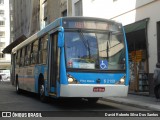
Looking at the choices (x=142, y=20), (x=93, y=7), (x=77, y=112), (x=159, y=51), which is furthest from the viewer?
(x=93, y=7)

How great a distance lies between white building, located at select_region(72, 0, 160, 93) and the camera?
2043cm

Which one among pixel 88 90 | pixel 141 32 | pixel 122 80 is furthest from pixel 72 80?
pixel 141 32

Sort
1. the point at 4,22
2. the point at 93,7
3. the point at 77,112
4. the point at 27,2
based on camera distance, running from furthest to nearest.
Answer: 1. the point at 4,22
2. the point at 27,2
3. the point at 93,7
4. the point at 77,112

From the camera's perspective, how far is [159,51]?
20047mm

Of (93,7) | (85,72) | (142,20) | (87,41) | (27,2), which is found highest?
(27,2)

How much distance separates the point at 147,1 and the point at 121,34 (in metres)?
7.21

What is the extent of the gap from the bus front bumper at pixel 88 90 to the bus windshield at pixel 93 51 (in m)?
0.65

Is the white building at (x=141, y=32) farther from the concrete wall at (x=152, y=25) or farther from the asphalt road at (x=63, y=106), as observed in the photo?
the asphalt road at (x=63, y=106)

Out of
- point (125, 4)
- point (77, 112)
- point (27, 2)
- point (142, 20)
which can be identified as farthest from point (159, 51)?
point (27, 2)

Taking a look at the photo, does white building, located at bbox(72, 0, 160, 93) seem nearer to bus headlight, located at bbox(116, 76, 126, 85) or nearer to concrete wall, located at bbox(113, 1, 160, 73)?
concrete wall, located at bbox(113, 1, 160, 73)

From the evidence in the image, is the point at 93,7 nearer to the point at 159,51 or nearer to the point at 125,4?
the point at 125,4

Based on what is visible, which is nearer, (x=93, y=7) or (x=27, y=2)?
(x=93, y=7)

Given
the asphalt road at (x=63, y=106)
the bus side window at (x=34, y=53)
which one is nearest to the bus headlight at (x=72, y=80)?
the asphalt road at (x=63, y=106)

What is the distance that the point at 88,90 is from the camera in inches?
545
